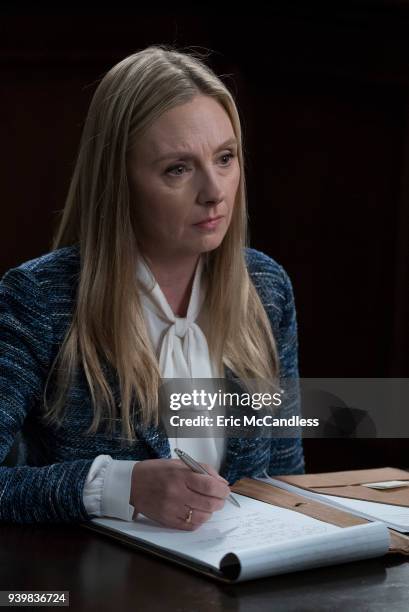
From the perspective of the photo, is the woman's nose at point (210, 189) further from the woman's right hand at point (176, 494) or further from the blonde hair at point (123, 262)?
the woman's right hand at point (176, 494)

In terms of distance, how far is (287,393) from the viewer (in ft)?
7.47

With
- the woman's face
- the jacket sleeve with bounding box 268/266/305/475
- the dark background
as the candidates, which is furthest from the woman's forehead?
the dark background

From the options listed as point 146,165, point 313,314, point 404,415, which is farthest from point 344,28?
point 146,165

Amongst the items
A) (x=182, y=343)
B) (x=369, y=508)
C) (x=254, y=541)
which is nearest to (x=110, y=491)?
(x=254, y=541)

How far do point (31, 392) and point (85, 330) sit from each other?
5.7 inches

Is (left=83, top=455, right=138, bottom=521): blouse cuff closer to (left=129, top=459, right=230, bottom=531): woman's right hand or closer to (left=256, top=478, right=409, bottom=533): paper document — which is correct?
(left=129, top=459, right=230, bottom=531): woman's right hand

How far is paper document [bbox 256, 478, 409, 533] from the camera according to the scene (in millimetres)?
1666

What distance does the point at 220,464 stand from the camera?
2104 mm

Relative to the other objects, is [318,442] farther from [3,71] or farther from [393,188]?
[3,71]

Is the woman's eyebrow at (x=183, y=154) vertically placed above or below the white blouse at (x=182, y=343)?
above

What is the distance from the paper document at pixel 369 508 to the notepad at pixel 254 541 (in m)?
0.12

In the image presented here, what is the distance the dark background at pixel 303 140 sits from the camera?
10.2 ft

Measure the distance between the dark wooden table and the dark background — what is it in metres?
1.74

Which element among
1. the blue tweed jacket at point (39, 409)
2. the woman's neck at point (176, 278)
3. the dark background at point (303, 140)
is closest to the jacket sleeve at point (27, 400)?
the blue tweed jacket at point (39, 409)
